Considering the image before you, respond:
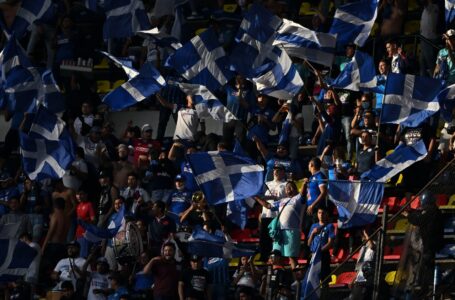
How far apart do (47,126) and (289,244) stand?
5.52 meters

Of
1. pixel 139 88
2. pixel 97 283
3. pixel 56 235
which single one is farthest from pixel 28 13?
pixel 97 283

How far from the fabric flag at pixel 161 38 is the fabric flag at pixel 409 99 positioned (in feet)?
16.9

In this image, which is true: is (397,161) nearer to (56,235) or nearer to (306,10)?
(56,235)

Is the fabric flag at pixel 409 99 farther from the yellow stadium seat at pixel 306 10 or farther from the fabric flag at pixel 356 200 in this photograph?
the yellow stadium seat at pixel 306 10

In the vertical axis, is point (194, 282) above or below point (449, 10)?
below

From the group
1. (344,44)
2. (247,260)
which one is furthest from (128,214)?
(344,44)

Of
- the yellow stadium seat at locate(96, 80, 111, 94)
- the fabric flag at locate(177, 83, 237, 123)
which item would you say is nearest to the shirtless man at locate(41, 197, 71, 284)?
the fabric flag at locate(177, 83, 237, 123)

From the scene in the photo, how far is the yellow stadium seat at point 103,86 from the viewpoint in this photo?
37469 mm

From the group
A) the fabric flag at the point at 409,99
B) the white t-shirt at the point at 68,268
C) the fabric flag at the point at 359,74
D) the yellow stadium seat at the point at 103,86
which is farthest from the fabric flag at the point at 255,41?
the yellow stadium seat at the point at 103,86

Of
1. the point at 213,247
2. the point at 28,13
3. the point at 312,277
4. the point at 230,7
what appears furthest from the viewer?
the point at 230,7

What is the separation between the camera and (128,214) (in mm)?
30078

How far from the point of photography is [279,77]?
3094cm

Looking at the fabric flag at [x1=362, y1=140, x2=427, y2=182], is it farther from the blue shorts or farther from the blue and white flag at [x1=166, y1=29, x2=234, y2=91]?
the blue and white flag at [x1=166, y1=29, x2=234, y2=91]

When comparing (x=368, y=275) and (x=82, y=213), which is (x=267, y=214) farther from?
(x=368, y=275)
